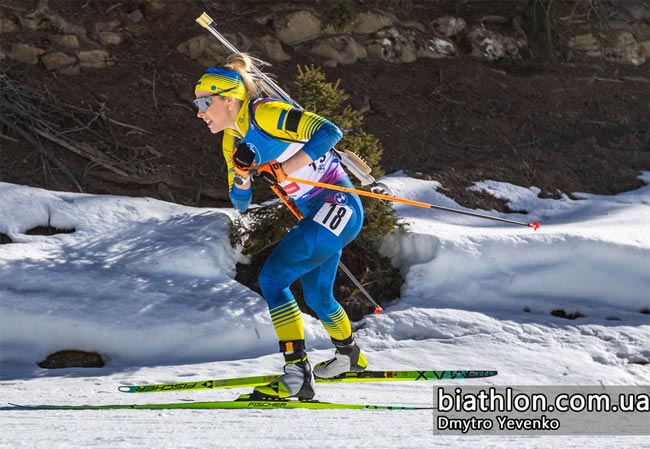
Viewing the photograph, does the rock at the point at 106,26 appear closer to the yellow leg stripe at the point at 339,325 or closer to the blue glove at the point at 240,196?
the blue glove at the point at 240,196

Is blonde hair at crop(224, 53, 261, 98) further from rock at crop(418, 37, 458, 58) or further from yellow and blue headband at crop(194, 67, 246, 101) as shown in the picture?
rock at crop(418, 37, 458, 58)

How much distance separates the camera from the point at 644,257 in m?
9.60

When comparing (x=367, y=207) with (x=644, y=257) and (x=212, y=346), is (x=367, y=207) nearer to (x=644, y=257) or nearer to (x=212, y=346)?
(x=212, y=346)

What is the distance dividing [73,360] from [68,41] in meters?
6.67

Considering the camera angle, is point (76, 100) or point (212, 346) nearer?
point (212, 346)

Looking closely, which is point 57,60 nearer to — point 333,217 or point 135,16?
point 135,16

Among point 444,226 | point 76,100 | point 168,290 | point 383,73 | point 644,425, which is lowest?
point 644,425

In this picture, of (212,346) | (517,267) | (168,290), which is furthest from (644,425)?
(168,290)

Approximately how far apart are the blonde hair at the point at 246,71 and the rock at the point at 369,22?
31.0 ft

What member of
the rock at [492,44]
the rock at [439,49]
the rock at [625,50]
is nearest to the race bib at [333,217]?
the rock at [439,49]

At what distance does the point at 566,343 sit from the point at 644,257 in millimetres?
1742

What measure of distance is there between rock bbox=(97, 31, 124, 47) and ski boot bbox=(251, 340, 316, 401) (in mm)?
9036

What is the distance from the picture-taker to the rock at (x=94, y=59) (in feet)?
42.2

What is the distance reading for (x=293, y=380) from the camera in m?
5.63
